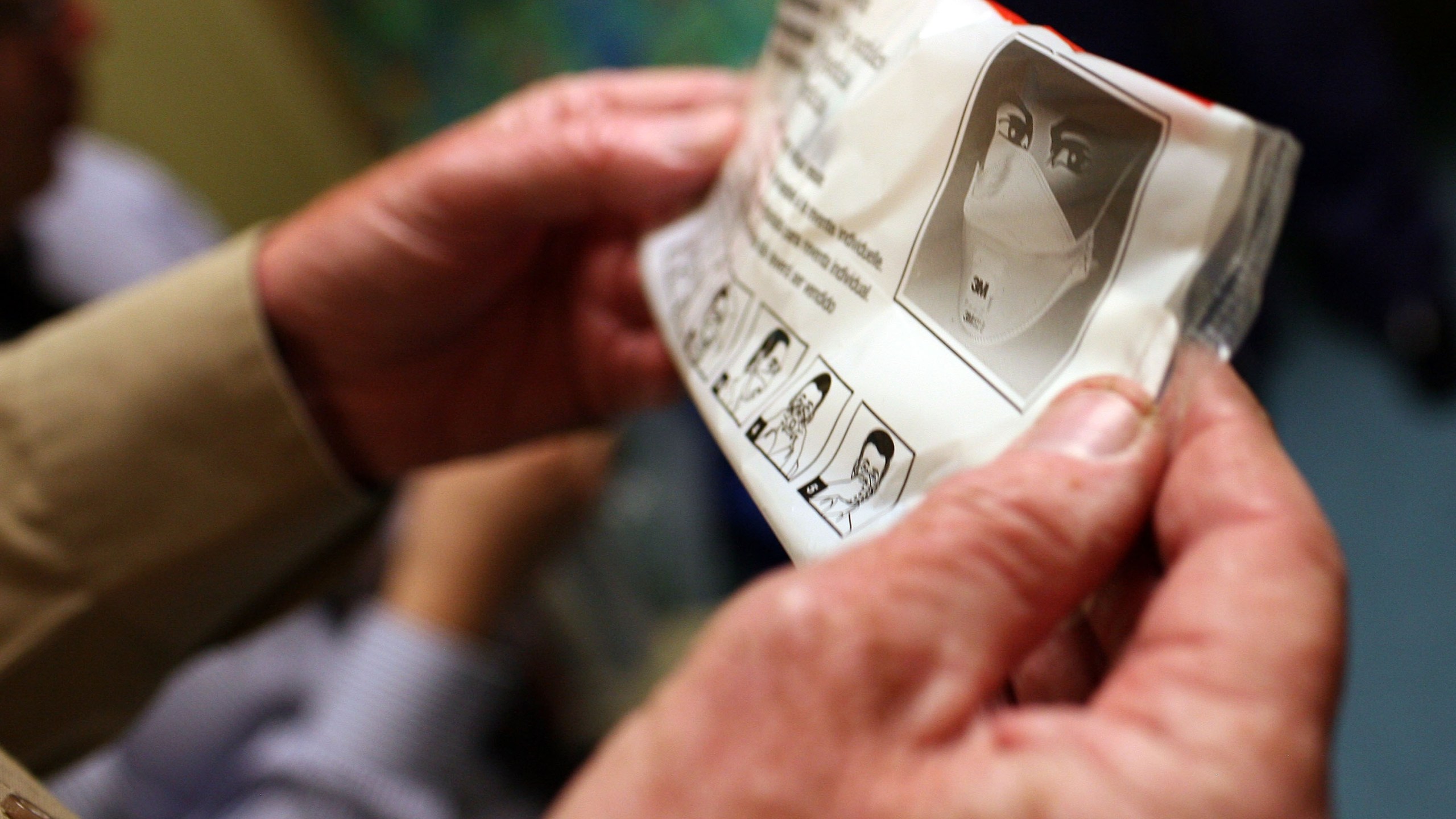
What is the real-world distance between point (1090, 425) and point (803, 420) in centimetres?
10

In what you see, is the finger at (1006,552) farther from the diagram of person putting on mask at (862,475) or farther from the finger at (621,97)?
the finger at (621,97)

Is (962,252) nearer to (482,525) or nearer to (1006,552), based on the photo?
(1006,552)

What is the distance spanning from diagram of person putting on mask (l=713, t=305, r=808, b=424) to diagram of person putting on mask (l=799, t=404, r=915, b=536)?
4cm

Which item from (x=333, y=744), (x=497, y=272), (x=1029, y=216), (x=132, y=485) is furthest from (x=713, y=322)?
(x=333, y=744)

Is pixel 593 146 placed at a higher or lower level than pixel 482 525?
higher

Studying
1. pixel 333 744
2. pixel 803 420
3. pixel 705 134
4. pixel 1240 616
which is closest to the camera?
pixel 1240 616

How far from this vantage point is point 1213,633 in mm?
223

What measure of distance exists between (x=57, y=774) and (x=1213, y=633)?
624 mm

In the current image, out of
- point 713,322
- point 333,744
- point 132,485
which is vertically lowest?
point 333,744

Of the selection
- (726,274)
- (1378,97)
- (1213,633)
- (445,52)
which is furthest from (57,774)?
(445,52)

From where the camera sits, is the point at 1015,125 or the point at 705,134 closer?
the point at 1015,125

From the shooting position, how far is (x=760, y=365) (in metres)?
0.35

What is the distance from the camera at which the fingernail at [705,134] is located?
0.50m

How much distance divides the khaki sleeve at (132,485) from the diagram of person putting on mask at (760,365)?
318mm
